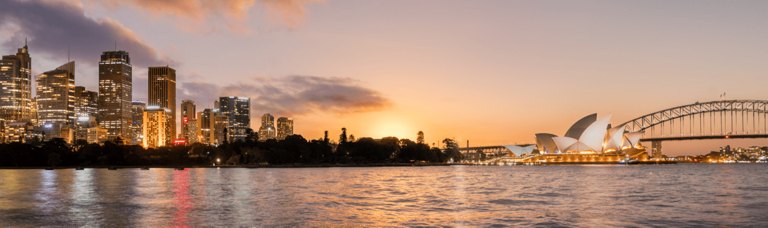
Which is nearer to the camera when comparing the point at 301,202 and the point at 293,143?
the point at 301,202

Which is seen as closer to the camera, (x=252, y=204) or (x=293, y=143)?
(x=252, y=204)

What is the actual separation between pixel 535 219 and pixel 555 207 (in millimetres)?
7878

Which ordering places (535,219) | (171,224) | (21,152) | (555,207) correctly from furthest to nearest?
(21,152)
(555,207)
(535,219)
(171,224)

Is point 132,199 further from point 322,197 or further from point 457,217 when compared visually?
point 457,217

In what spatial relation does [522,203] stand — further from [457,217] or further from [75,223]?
[75,223]

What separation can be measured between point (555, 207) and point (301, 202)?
17.0 m

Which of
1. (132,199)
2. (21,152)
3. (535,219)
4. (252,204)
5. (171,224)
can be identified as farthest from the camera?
(21,152)

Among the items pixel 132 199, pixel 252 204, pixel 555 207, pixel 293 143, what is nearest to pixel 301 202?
pixel 252 204

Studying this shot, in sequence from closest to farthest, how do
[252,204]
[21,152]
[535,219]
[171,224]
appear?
→ [171,224]
[535,219]
[252,204]
[21,152]

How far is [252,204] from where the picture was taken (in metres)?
46.5

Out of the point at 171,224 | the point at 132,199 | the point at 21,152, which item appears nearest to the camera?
the point at 171,224

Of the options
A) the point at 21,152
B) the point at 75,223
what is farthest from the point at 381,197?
the point at 21,152

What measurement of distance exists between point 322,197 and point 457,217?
1809cm

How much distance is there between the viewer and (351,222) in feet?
112
